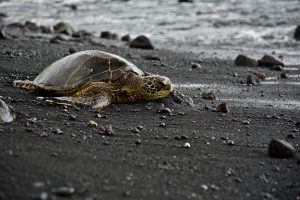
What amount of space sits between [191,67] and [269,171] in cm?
460

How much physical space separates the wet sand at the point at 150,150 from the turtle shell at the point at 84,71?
29cm

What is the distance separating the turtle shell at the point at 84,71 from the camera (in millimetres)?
4730

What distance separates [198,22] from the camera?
17.3 meters

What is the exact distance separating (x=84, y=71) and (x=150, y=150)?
Answer: 1620 millimetres

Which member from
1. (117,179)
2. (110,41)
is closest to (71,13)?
(110,41)

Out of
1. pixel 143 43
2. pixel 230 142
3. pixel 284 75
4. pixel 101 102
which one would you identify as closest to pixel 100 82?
pixel 101 102

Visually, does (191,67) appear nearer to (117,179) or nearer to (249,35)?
(117,179)

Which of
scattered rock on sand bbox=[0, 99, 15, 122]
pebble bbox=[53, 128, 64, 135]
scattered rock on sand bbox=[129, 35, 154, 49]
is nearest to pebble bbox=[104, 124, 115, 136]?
pebble bbox=[53, 128, 64, 135]

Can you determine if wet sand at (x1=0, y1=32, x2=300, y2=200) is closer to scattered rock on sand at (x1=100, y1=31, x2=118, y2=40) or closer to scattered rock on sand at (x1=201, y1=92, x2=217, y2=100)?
scattered rock on sand at (x1=201, y1=92, x2=217, y2=100)

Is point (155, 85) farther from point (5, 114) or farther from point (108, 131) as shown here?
point (5, 114)

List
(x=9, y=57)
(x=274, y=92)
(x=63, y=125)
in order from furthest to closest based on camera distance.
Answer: (x=9, y=57), (x=274, y=92), (x=63, y=125)

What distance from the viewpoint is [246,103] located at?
547 centimetres

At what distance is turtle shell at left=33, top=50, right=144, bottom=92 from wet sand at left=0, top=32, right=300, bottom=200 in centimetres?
29

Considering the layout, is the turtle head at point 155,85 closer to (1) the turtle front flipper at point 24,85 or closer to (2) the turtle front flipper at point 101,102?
(2) the turtle front flipper at point 101,102
